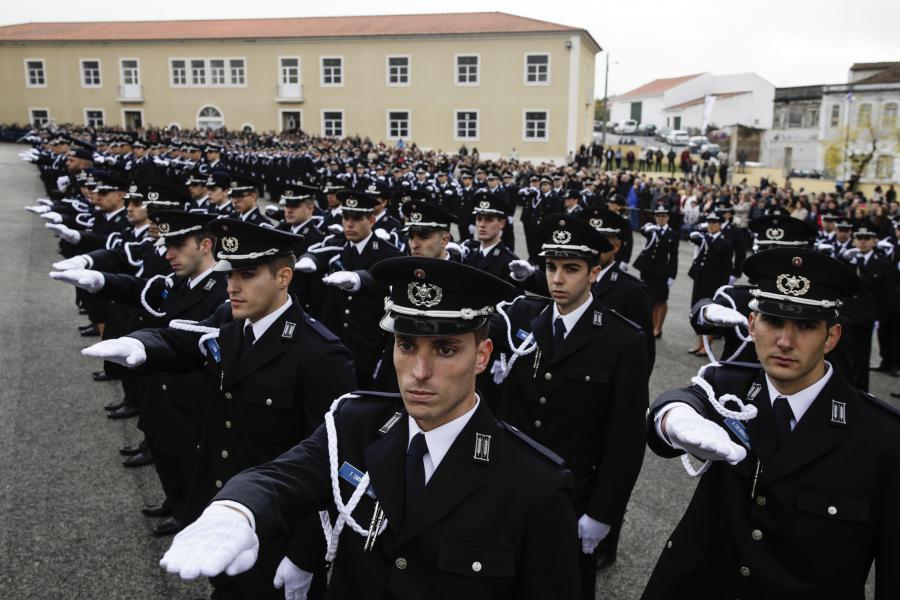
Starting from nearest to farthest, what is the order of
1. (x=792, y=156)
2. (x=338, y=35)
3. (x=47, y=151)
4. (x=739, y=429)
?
(x=739, y=429)
(x=47, y=151)
(x=338, y=35)
(x=792, y=156)

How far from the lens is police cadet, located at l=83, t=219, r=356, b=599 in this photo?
364 cm

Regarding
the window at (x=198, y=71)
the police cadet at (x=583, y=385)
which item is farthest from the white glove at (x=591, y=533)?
the window at (x=198, y=71)

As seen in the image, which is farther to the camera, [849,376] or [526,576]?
[849,376]

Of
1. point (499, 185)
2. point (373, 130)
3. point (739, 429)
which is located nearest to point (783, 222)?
point (739, 429)

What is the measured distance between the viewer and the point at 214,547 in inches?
71.2

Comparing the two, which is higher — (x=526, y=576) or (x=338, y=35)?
(x=338, y=35)

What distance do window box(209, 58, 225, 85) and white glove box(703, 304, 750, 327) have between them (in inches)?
2099

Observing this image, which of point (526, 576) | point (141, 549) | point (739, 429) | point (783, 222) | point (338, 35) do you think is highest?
point (338, 35)

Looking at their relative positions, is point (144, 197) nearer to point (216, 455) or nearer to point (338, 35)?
point (216, 455)

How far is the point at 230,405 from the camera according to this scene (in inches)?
148

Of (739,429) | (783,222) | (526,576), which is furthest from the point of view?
(783,222)

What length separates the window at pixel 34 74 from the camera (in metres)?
53.7

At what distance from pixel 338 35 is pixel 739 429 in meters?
50.9

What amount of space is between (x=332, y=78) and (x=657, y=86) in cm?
5882
